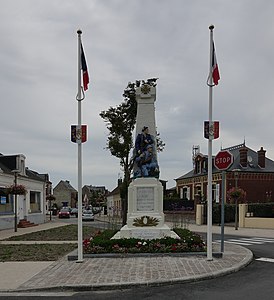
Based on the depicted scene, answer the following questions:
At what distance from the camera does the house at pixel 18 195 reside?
27.5 meters

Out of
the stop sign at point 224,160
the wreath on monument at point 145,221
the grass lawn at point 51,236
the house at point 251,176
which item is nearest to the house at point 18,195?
the grass lawn at point 51,236

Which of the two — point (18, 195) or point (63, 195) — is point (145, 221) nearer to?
point (18, 195)

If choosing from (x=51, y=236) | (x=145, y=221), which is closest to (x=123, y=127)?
(x=51, y=236)

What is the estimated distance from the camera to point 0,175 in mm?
27359

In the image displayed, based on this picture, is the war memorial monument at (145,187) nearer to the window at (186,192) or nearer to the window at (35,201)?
the window at (35,201)

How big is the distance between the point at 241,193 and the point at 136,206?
16600 mm

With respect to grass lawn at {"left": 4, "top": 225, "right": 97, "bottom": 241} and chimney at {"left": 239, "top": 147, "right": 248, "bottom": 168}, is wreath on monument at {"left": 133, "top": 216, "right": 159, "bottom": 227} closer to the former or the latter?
grass lawn at {"left": 4, "top": 225, "right": 97, "bottom": 241}

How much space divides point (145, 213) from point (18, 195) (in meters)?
19.5

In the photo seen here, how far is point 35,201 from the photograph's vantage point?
37.6 metres

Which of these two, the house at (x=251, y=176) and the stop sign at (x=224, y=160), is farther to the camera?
the house at (x=251, y=176)

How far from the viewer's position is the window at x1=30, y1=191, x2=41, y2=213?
36.4 meters

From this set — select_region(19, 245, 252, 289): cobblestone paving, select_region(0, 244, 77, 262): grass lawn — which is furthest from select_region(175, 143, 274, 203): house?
select_region(19, 245, 252, 289): cobblestone paving

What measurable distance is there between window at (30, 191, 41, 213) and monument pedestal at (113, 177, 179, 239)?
24.8 metres

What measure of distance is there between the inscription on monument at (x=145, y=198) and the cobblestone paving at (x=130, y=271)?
2858 mm
